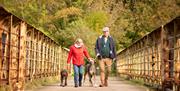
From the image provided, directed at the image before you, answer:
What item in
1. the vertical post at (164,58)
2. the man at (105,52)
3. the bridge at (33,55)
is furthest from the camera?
the man at (105,52)

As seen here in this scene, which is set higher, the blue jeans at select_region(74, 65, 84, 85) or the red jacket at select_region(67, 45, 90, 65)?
the red jacket at select_region(67, 45, 90, 65)

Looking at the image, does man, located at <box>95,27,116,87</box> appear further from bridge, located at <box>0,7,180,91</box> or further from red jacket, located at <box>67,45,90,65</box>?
bridge, located at <box>0,7,180,91</box>

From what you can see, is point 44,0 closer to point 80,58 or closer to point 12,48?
point 80,58

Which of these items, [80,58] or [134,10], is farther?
[134,10]

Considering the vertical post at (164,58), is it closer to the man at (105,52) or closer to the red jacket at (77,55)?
the man at (105,52)

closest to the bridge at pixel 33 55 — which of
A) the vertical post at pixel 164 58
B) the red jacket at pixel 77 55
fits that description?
the vertical post at pixel 164 58

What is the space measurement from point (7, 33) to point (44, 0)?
70.6m

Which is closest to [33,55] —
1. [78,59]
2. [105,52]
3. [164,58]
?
[78,59]

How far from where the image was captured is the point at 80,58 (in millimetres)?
19891

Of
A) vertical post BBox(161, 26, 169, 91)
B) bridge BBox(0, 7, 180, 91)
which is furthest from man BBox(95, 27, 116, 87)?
vertical post BBox(161, 26, 169, 91)

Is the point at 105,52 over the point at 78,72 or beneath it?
over

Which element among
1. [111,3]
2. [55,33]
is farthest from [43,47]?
[111,3]

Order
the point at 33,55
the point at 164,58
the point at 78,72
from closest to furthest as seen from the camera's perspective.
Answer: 1. the point at 164,58
2. the point at 33,55
3. the point at 78,72

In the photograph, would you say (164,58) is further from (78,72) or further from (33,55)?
(33,55)
